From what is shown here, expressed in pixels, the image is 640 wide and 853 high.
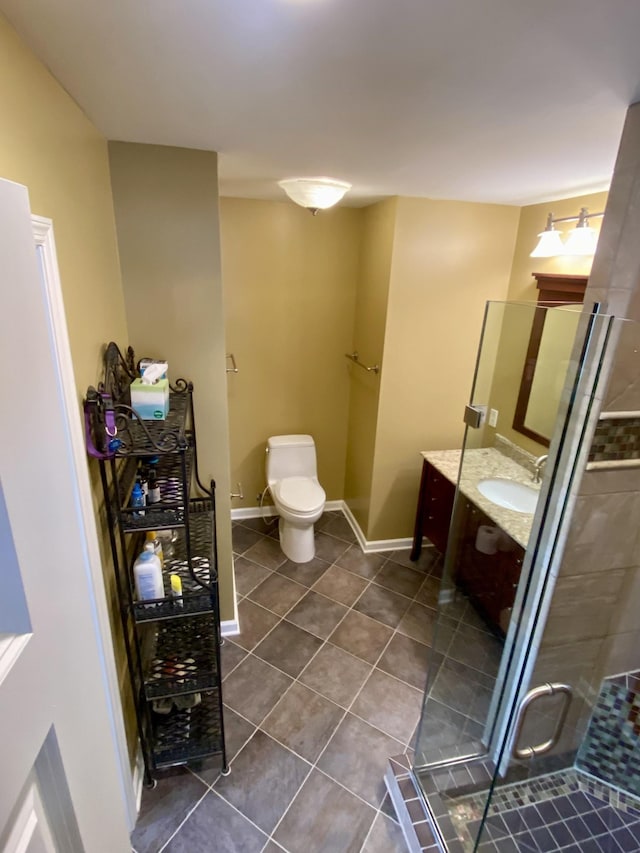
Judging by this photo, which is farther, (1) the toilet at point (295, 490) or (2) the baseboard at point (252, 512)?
(2) the baseboard at point (252, 512)

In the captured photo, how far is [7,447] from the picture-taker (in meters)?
0.56

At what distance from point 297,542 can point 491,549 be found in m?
1.34

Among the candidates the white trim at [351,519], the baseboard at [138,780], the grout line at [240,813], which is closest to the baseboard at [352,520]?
the white trim at [351,519]

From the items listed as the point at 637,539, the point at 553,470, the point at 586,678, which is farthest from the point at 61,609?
the point at 586,678

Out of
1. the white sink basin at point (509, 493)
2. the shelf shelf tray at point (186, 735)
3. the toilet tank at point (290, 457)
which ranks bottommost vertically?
the shelf shelf tray at point (186, 735)

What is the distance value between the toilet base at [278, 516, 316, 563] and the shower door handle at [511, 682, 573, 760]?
5.23 feet

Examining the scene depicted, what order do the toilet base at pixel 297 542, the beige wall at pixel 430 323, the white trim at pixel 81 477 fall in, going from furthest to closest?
the toilet base at pixel 297 542 < the beige wall at pixel 430 323 < the white trim at pixel 81 477

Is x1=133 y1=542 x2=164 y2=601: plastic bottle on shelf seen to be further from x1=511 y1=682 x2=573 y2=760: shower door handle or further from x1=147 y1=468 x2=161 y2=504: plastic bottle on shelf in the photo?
x1=511 y1=682 x2=573 y2=760: shower door handle

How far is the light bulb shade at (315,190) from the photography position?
2032mm

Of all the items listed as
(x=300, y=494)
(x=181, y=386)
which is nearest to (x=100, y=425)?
(x=181, y=386)

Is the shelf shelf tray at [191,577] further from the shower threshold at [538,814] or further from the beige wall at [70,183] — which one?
the shower threshold at [538,814]

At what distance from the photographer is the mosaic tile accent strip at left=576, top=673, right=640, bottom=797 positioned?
1.58m

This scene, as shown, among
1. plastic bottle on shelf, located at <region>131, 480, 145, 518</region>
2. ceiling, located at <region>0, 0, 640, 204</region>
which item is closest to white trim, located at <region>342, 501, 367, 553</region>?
plastic bottle on shelf, located at <region>131, 480, 145, 518</region>

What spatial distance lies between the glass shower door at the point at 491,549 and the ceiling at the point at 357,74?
1.78ft
